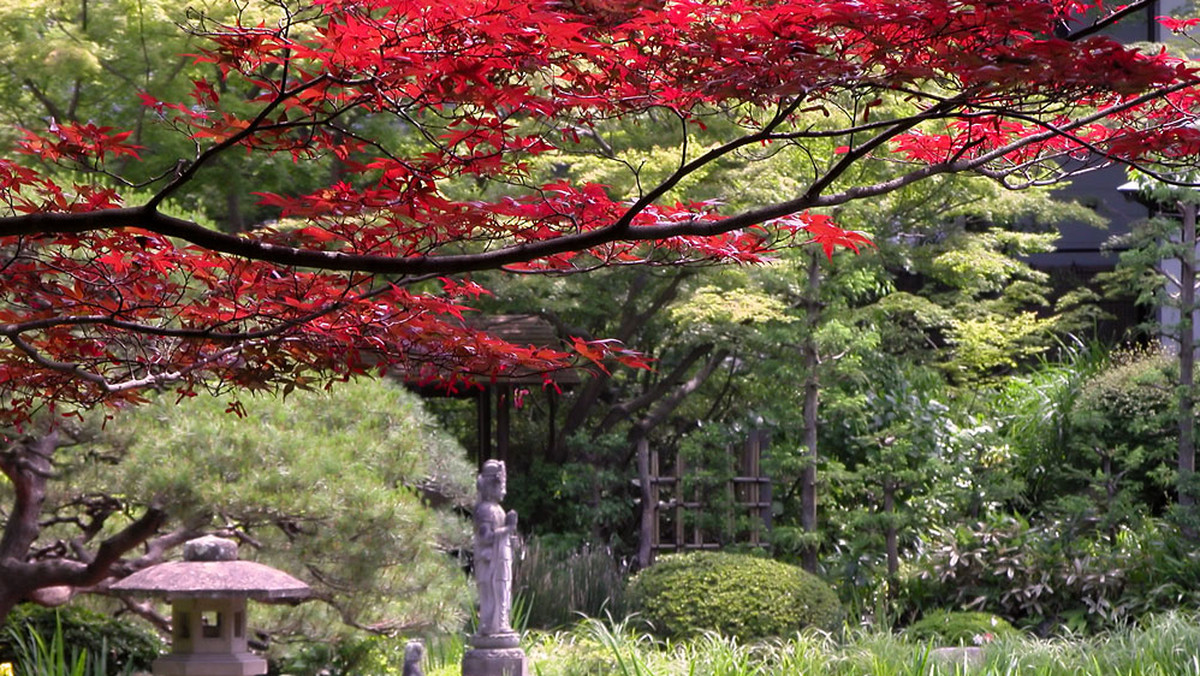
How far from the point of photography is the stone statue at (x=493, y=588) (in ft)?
26.7

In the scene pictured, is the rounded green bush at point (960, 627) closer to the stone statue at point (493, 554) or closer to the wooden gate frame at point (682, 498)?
the wooden gate frame at point (682, 498)

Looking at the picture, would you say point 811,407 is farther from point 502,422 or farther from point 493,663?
point 493,663

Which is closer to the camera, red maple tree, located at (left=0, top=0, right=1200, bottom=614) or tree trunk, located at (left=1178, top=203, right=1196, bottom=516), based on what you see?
red maple tree, located at (left=0, top=0, right=1200, bottom=614)

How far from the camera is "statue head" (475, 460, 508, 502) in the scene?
8750 millimetres

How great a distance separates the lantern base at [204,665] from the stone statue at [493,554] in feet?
7.42

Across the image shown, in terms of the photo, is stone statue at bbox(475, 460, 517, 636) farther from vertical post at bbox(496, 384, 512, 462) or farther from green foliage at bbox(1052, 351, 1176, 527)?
green foliage at bbox(1052, 351, 1176, 527)

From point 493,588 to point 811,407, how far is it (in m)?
3.98

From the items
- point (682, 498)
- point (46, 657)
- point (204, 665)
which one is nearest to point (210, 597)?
point (204, 665)

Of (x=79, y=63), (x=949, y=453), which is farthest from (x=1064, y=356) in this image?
(x=79, y=63)

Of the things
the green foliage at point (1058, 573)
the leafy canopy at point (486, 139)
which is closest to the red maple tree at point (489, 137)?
the leafy canopy at point (486, 139)

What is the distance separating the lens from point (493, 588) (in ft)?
28.1

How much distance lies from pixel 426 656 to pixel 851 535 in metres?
4.78

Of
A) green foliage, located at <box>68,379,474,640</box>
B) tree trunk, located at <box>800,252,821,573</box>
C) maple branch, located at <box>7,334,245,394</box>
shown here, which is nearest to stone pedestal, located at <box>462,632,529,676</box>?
green foliage, located at <box>68,379,474,640</box>

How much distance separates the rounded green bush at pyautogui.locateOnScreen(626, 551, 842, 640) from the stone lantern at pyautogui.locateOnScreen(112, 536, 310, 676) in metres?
3.75
